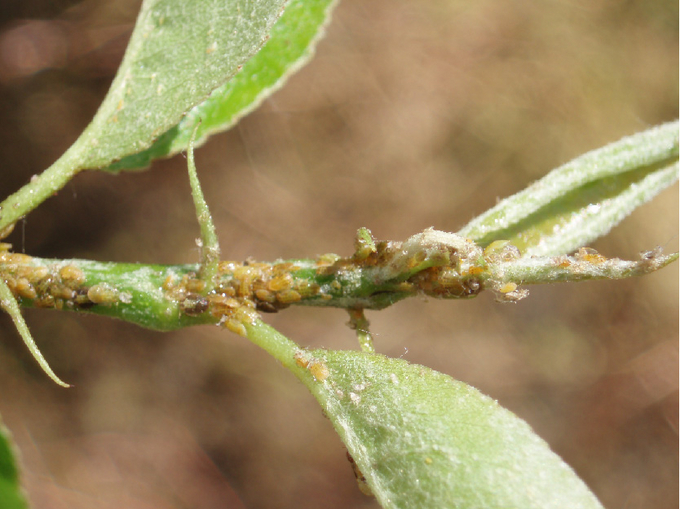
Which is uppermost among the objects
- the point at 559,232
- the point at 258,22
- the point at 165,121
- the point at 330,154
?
the point at 330,154

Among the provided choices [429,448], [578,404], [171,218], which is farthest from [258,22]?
[578,404]

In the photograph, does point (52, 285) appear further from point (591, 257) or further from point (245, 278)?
point (591, 257)

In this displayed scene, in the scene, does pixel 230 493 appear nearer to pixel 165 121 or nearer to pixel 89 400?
pixel 89 400

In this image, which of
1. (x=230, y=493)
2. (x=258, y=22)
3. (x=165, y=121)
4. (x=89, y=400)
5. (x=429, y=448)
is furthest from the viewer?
(x=230, y=493)

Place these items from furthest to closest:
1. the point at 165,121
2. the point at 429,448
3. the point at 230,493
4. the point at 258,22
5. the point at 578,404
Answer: the point at 578,404 → the point at 230,493 → the point at 165,121 → the point at 258,22 → the point at 429,448

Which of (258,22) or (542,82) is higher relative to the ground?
(542,82)

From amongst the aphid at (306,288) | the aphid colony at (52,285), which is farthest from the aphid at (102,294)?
the aphid at (306,288)

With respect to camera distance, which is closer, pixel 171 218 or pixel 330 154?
pixel 171 218
